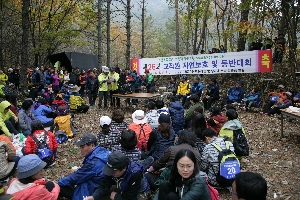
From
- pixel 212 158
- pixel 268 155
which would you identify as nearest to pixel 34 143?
pixel 212 158

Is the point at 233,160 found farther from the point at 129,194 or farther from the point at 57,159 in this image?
the point at 57,159

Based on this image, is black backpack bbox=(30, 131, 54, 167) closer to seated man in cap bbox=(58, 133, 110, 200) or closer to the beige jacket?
the beige jacket

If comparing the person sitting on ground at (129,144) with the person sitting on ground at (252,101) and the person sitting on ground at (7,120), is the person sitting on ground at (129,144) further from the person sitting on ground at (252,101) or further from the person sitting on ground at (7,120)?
the person sitting on ground at (252,101)

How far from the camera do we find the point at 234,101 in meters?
10.7

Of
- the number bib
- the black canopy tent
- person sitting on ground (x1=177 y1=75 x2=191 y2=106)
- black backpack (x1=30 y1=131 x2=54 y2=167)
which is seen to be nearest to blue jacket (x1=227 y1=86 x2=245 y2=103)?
person sitting on ground (x1=177 y1=75 x2=191 y2=106)

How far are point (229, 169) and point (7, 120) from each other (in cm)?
537

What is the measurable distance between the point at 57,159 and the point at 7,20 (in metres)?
18.5

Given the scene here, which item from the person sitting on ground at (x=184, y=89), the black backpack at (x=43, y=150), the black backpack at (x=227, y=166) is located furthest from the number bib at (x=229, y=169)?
the person sitting on ground at (x=184, y=89)

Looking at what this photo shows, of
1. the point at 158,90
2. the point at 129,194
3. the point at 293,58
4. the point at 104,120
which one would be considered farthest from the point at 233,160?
the point at 158,90

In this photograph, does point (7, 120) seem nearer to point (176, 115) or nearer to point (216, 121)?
point (176, 115)

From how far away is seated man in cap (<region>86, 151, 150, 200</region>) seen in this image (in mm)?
3104

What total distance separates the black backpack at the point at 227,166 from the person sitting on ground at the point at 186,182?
50.6 inches

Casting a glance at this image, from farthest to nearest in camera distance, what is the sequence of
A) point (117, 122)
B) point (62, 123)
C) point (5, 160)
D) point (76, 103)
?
1. point (76, 103)
2. point (62, 123)
3. point (117, 122)
4. point (5, 160)

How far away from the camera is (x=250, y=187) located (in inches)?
82.9
